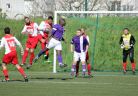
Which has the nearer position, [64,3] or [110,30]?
[110,30]

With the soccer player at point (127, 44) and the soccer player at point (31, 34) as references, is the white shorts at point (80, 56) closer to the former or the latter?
the soccer player at point (127, 44)

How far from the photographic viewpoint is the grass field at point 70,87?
17.3m

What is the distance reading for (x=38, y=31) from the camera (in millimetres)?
27125

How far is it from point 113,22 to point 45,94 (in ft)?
45.9

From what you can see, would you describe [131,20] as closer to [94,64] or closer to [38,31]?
[94,64]

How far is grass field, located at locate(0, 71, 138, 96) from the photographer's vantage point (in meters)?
17.3

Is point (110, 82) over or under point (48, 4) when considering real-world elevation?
under

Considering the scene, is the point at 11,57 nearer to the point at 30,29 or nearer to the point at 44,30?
the point at 30,29

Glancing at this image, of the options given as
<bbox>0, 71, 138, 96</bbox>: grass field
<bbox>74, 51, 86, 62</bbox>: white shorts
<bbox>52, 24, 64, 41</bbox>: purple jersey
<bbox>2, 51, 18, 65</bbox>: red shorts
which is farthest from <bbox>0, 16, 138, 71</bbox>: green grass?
<bbox>2, 51, 18, 65</bbox>: red shorts

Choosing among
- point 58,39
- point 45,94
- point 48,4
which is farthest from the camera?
point 48,4

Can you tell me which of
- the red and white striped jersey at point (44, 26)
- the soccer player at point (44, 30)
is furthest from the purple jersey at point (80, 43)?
the red and white striped jersey at point (44, 26)

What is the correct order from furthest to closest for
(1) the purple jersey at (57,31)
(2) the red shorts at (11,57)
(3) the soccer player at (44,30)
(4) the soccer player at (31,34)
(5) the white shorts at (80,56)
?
1. (3) the soccer player at (44,30)
2. (4) the soccer player at (31,34)
3. (1) the purple jersey at (57,31)
4. (5) the white shorts at (80,56)
5. (2) the red shorts at (11,57)

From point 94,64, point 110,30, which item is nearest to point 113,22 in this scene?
point 110,30

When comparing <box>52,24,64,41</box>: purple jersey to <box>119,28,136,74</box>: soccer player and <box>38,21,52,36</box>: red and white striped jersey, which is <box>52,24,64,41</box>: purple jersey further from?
<box>119,28,136,74</box>: soccer player
